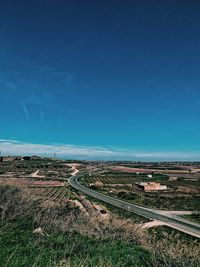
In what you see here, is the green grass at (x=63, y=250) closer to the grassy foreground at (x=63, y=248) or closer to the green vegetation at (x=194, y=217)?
the grassy foreground at (x=63, y=248)

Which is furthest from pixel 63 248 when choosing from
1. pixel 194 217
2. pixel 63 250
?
pixel 194 217

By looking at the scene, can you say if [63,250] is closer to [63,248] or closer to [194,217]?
[63,248]

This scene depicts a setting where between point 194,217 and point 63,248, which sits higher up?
point 63,248

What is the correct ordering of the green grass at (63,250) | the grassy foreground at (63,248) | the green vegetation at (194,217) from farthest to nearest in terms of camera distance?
1. the green vegetation at (194,217)
2. the green grass at (63,250)
3. the grassy foreground at (63,248)

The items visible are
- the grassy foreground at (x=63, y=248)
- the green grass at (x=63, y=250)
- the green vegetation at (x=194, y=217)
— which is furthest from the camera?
the green vegetation at (x=194, y=217)

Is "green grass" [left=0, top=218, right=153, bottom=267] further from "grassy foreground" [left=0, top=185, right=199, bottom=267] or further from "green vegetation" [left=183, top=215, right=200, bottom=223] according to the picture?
"green vegetation" [left=183, top=215, right=200, bottom=223]

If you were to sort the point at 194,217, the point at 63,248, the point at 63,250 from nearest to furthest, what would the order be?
the point at 63,250 → the point at 63,248 → the point at 194,217

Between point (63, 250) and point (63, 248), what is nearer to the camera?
point (63, 250)

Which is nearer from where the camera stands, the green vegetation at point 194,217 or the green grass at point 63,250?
the green grass at point 63,250

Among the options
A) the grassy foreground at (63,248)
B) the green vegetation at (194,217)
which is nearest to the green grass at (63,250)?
the grassy foreground at (63,248)

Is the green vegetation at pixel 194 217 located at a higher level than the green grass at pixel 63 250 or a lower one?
lower

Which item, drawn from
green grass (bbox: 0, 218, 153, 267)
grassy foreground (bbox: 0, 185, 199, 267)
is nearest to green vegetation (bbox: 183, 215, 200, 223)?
grassy foreground (bbox: 0, 185, 199, 267)
